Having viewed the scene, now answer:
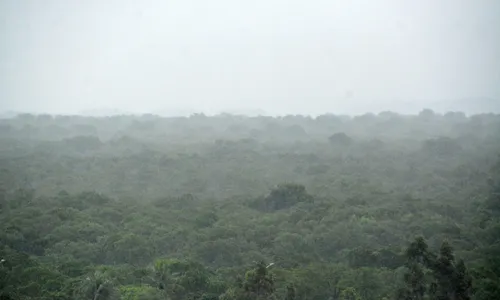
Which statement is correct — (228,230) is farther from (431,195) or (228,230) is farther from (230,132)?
(230,132)

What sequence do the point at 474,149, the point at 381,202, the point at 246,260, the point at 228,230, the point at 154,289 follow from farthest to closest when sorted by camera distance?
the point at 474,149, the point at 381,202, the point at 228,230, the point at 246,260, the point at 154,289

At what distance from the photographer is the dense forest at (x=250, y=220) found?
22.3 meters

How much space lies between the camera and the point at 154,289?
21.9 m

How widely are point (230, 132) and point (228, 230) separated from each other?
56.8 meters

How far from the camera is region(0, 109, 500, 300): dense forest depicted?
73.2 ft

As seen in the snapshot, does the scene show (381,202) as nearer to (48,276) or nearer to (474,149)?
(48,276)

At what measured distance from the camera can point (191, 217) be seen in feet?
119

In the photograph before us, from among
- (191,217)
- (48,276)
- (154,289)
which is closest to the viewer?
(154,289)

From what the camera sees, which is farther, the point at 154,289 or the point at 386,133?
the point at 386,133

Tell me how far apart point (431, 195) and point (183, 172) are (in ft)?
87.7

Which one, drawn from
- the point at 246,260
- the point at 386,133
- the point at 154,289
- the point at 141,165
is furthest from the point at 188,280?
the point at 386,133

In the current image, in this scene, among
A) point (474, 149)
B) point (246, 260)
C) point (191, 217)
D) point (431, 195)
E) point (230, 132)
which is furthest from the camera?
point (230, 132)

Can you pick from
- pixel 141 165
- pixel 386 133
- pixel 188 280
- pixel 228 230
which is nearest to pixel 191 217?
pixel 228 230

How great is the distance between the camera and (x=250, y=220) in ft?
115
